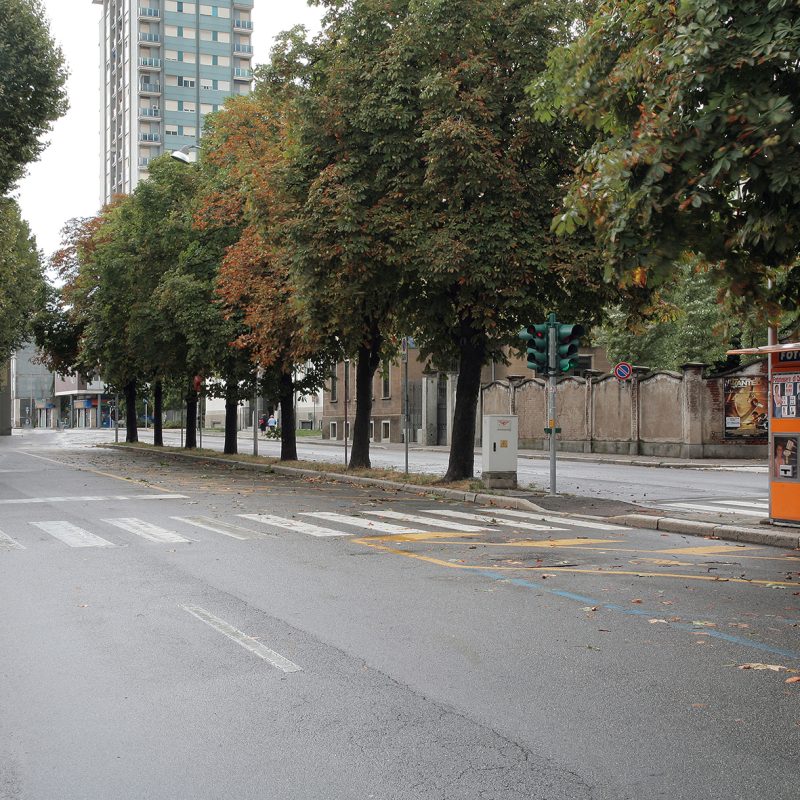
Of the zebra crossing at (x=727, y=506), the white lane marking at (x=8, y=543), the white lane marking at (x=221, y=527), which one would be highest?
the white lane marking at (x=8, y=543)

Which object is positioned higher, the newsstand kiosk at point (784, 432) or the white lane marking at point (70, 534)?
the newsstand kiosk at point (784, 432)

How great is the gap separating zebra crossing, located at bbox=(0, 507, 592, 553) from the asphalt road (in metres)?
0.28

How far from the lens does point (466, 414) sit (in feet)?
69.8

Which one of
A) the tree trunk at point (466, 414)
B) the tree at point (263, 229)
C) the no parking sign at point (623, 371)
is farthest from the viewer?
the no parking sign at point (623, 371)

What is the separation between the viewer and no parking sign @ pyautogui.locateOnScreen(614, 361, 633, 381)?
35.6 meters

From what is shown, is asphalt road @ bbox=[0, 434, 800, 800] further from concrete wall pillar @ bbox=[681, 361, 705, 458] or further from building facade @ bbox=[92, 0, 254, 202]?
building facade @ bbox=[92, 0, 254, 202]

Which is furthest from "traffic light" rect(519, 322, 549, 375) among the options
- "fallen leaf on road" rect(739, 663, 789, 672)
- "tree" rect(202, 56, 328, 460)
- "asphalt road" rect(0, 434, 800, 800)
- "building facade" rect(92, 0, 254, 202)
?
"building facade" rect(92, 0, 254, 202)

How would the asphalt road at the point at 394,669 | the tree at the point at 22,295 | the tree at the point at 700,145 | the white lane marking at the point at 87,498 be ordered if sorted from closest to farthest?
the asphalt road at the point at 394,669 → the tree at the point at 700,145 → the white lane marking at the point at 87,498 → the tree at the point at 22,295

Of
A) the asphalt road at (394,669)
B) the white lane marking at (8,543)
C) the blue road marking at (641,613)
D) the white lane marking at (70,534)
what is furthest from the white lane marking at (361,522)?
the white lane marking at (8,543)

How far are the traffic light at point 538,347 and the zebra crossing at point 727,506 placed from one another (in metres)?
3.33

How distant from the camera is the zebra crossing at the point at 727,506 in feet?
53.0

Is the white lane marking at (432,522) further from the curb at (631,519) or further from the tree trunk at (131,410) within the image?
the tree trunk at (131,410)

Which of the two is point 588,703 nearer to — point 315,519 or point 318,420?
point 315,519

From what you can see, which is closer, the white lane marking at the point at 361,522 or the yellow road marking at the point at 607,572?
the yellow road marking at the point at 607,572
